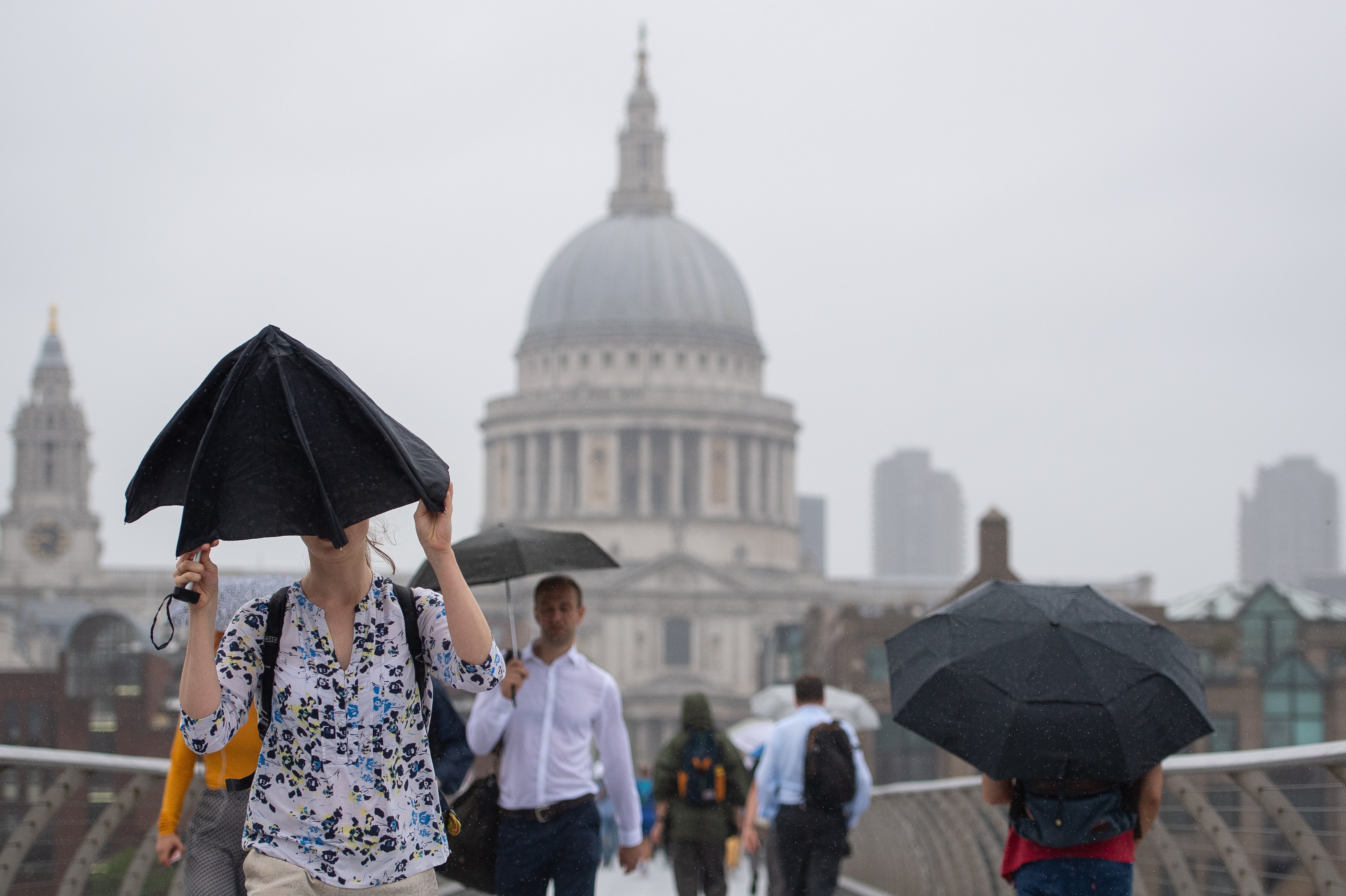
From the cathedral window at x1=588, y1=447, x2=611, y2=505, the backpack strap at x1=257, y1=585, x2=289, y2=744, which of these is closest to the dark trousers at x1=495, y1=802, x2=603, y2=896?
the backpack strap at x1=257, y1=585, x2=289, y2=744

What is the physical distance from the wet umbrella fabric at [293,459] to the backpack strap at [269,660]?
14.8 inches

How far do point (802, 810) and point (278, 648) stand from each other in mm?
6057

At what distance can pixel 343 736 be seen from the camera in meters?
5.77

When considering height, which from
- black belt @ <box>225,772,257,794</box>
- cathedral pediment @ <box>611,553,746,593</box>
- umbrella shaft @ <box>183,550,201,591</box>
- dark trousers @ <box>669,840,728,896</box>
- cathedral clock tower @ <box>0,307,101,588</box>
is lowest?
dark trousers @ <box>669,840,728,896</box>

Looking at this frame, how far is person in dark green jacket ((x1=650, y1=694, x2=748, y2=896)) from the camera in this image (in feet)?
38.5

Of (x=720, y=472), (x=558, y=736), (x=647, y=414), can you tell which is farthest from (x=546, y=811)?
(x=720, y=472)

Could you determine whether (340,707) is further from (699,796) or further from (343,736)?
(699,796)

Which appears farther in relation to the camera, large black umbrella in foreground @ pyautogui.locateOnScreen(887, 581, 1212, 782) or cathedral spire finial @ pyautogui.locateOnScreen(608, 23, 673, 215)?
cathedral spire finial @ pyautogui.locateOnScreen(608, 23, 673, 215)

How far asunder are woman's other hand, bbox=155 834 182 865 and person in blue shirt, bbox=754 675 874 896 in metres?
4.39

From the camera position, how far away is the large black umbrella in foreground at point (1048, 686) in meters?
7.20

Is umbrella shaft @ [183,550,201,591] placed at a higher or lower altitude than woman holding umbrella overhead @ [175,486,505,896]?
higher

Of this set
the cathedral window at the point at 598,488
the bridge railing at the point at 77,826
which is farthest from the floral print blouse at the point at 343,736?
the cathedral window at the point at 598,488

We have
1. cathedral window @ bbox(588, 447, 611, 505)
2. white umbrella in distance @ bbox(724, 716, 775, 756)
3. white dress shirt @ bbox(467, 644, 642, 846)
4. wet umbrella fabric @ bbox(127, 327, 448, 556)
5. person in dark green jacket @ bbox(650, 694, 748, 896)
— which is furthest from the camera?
cathedral window @ bbox(588, 447, 611, 505)

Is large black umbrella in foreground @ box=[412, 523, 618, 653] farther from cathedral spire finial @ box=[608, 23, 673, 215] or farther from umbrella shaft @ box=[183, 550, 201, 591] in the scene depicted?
cathedral spire finial @ box=[608, 23, 673, 215]
